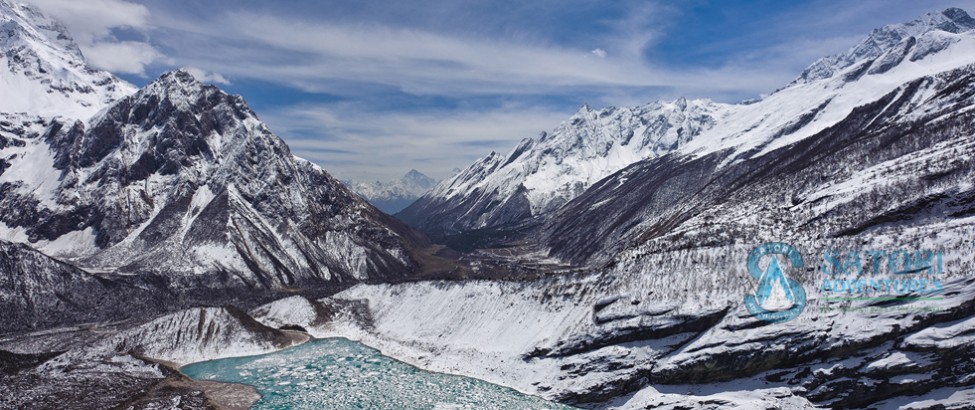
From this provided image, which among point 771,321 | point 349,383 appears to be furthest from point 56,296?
point 771,321

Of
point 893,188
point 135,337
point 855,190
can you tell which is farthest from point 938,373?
point 135,337

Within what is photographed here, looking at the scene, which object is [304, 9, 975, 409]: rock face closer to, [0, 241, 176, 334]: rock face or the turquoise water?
the turquoise water

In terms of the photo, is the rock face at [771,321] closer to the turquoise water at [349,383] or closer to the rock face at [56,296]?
the turquoise water at [349,383]

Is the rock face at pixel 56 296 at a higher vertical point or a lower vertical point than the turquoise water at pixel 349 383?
higher

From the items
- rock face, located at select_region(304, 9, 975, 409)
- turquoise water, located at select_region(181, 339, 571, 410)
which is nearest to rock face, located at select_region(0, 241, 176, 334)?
turquoise water, located at select_region(181, 339, 571, 410)

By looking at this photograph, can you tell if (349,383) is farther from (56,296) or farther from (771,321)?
(56,296)

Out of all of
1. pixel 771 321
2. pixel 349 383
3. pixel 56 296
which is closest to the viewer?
pixel 771 321

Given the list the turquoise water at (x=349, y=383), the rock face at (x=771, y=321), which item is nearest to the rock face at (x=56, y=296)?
the turquoise water at (x=349, y=383)

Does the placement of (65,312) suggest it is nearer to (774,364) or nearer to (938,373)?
(774,364)
